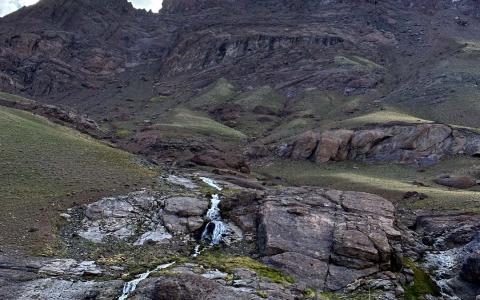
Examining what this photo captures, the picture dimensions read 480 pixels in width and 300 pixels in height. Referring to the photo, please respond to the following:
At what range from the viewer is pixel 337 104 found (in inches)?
4407

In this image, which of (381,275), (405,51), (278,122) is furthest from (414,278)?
(405,51)

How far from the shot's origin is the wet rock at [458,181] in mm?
54156

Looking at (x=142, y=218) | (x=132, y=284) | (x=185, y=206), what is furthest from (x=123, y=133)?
(x=132, y=284)

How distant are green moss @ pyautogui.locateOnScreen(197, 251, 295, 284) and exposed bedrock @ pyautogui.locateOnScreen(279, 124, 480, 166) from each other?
4347 centimetres

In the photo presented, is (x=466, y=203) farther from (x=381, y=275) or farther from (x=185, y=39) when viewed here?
(x=185, y=39)

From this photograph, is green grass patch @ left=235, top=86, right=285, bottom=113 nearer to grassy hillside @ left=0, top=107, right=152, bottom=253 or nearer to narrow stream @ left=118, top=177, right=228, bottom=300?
grassy hillside @ left=0, top=107, right=152, bottom=253

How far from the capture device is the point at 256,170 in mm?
73125

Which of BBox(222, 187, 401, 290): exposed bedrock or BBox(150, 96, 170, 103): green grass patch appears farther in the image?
BBox(150, 96, 170, 103): green grass patch

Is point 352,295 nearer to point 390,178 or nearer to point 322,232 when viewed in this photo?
A: point 322,232

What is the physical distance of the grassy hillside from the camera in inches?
1362

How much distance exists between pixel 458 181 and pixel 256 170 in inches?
1127

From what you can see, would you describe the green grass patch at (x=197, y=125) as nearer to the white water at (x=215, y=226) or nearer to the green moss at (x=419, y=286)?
the white water at (x=215, y=226)

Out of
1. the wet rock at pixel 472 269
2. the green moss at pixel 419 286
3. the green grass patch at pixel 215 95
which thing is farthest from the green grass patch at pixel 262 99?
the wet rock at pixel 472 269

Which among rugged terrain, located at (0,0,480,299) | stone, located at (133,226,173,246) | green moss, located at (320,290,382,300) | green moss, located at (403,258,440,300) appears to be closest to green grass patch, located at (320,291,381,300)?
green moss, located at (320,290,382,300)
